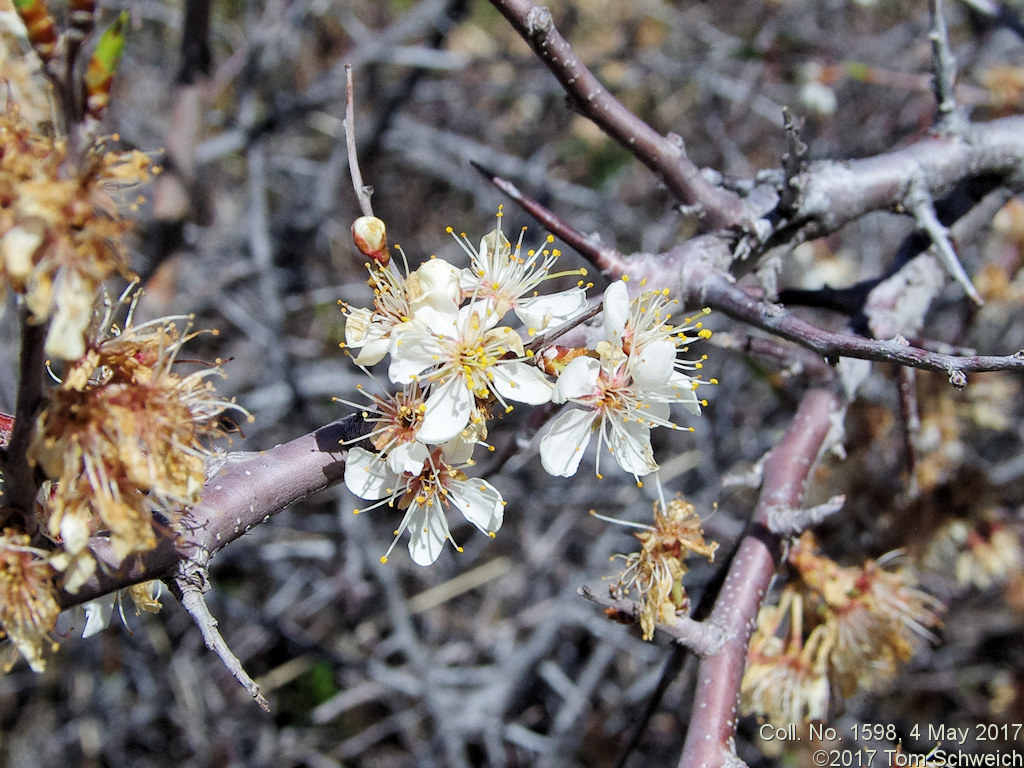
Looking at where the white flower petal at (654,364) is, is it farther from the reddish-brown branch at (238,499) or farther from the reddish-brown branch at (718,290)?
the reddish-brown branch at (238,499)

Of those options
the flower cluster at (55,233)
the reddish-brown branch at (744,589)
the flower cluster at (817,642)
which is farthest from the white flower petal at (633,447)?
the flower cluster at (55,233)

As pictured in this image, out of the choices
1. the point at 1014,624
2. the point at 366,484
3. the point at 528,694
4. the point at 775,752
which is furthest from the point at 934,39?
the point at 528,694

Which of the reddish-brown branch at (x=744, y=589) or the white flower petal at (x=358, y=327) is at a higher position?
the white flower petal at (x=358, y=327)

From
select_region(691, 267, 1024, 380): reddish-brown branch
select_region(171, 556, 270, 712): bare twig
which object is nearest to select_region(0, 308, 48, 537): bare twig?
select_region(171, 556, 270, 712): bare twig

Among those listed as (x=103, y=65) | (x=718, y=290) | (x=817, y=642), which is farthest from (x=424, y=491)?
(x=817, y=642)

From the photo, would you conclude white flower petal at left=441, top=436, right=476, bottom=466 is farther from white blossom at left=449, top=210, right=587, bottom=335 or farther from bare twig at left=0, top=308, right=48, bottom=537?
bare twig at left=0, top=308, right=48, bottom=537

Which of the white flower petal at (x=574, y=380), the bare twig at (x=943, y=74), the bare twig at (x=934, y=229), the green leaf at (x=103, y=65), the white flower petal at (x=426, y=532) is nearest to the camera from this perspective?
the green leaf at (x=103, y=65)

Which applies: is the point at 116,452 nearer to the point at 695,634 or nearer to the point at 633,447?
the point at 633,447

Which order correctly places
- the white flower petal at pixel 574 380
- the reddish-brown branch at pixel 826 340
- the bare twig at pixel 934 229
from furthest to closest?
1. the bare twig at pixel 934 229
2. the white flower petal at pixel 574 380
3. the reddish-brown branch at pixel 826 340
